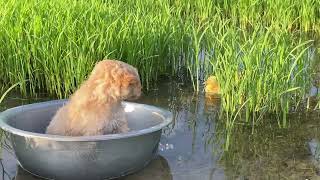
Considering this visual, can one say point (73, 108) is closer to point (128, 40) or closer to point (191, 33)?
point (128, 40)

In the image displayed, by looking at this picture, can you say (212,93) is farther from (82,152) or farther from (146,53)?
(82,152)

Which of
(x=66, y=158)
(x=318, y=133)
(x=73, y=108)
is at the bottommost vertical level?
(x=318, y=133)

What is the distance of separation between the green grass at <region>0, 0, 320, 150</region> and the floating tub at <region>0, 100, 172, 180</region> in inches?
35.3

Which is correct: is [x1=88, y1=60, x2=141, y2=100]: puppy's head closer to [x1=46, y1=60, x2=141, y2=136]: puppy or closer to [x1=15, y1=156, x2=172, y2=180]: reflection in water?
[x1=46, y1=60, x2=141, y2=136]: puppy

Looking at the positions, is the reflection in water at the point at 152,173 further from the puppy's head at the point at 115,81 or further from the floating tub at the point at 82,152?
the puppy's head at the point at 115,81

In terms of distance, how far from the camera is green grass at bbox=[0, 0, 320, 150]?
367 cm

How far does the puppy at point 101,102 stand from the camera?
2539mm

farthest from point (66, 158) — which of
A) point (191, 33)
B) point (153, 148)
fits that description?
point (191, 33)

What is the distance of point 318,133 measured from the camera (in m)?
3.54

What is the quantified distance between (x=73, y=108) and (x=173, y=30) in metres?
1.96

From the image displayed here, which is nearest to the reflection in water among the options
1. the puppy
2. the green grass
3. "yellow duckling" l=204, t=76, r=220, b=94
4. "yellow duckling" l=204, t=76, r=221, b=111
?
the puppy

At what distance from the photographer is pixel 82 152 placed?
2555mm

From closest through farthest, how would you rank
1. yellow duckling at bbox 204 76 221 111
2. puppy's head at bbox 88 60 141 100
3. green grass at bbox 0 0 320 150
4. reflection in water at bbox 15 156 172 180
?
puppy's head at bbox 88 60 141 100
reflection in water at bbox 15 156 172 180
green grass at bbox 0 0 320 150
yellow duckling at bbox 204 76 221 111

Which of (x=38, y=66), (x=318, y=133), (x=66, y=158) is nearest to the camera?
(x=66, y=158)
